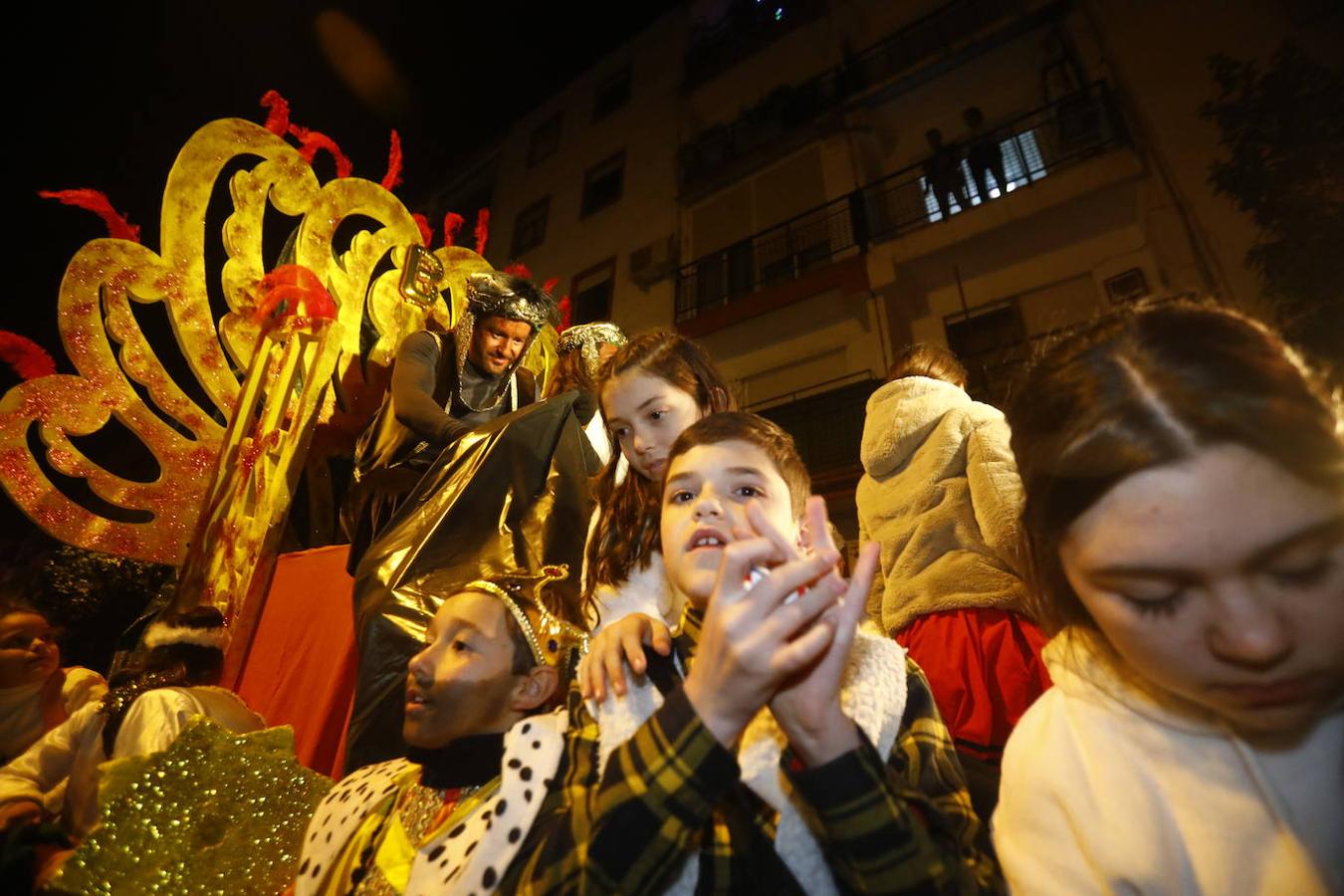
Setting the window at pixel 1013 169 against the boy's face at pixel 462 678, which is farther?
the window at pixel 1013 169

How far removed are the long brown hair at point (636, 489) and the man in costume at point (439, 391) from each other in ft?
3.12

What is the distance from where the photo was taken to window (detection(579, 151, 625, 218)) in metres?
14.6

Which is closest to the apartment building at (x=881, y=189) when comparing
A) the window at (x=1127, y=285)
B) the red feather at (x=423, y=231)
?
the window at (x=1127, y=285)

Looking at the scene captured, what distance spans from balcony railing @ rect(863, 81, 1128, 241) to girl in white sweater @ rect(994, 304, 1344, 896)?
9969mm

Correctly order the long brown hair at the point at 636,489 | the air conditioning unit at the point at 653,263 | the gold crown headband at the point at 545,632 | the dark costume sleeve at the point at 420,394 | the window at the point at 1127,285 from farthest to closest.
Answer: the air conditioning unit at the point at 653,263 → the window at the point at 1127,285 → the dark costume sleeve at the point at 420,394 → the long brown hair at the point at 636,489 → the gold crown headband at the point at 545,632

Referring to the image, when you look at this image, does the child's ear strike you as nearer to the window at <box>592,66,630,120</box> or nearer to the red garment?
the red garment

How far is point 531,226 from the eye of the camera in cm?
1581

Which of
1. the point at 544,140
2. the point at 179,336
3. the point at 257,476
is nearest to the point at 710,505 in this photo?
the point at 257,476

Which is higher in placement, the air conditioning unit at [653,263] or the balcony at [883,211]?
the air conditioning unit at [653,263]

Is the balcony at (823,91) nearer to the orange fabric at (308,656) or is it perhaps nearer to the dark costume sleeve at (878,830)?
the orange fabric at (308,656)

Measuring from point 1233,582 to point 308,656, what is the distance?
3.22 metres

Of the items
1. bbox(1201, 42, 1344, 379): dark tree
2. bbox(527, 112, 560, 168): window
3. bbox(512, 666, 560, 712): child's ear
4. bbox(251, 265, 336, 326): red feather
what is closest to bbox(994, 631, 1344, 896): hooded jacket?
bbox(512, 666, 560, 712): child's ear

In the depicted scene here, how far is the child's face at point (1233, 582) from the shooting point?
731 mm

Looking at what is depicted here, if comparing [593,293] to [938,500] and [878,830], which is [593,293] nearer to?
[938,500]
